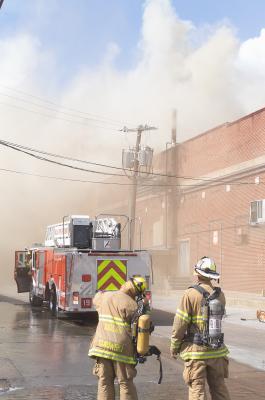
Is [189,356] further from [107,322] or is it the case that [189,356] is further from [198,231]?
[198,231]

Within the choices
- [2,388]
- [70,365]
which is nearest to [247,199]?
[70,365]

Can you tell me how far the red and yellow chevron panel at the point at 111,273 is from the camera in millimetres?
12742

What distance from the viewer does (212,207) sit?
79.9 ft

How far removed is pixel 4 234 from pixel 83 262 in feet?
71.8

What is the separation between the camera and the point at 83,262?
12.7 meters

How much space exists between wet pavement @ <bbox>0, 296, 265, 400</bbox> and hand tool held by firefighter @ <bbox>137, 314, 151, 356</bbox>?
6.16 ft

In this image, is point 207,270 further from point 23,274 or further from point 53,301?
point 23,274

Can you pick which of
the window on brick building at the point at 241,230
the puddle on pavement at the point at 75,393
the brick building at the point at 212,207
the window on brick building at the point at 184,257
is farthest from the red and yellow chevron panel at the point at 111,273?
the window on brick building at the point at 184,257

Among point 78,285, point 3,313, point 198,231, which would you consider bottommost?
point 3,313

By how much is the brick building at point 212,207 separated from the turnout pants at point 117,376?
51.2ft

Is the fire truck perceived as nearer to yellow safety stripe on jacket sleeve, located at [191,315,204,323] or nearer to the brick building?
the brick building

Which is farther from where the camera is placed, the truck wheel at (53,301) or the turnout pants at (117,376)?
the truck wheel at (53,301)

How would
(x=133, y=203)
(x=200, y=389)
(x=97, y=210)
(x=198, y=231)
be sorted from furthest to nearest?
(x=97, y=210), (x=133, y=203), (x=198, y=231), (x=200, y=389)

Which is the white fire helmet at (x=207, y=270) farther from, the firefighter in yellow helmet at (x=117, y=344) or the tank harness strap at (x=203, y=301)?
the firefighter in yellow helmet at (x=117, y=344)
